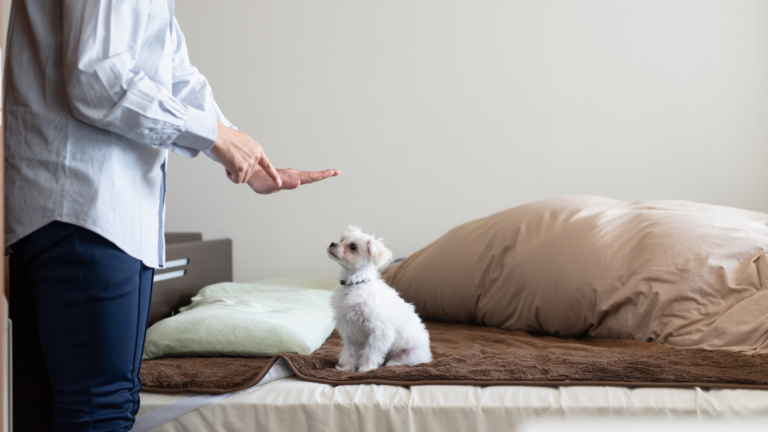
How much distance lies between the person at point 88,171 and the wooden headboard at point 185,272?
3.05 ft

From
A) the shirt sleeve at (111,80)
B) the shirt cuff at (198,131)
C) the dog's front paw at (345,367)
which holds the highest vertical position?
the shirt sleeve at (111,80)

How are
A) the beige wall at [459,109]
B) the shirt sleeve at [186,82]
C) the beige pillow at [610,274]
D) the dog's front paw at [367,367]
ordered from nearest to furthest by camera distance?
the shirt sleeve at [186,82], the dog's front paw at [367,367], the beige pillow at [610,274], the beige wall at [459,109]

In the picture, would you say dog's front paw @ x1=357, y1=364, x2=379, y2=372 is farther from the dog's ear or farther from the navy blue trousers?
the navy blue trousers

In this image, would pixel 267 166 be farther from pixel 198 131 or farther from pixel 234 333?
pixel 234 333

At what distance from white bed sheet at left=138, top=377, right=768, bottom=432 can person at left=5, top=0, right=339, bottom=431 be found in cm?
35

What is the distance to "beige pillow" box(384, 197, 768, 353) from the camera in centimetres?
142

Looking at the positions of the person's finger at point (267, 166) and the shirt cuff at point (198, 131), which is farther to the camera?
the person's finger at point (267, 166)

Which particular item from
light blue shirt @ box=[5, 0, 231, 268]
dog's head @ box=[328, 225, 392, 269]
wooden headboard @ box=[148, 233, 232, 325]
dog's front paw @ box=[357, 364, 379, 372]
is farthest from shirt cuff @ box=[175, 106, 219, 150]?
wooden headboard @ box=[148, 233, 232, 325]

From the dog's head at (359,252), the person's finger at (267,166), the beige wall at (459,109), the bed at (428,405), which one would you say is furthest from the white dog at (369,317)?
the beige wall at (459,109)

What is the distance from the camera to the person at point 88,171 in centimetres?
72

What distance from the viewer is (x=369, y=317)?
4.33 feet

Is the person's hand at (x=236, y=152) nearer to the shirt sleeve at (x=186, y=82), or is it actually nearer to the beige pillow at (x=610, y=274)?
the shirt sleeve at (x=186, y=82)

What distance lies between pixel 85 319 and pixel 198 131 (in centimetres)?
31

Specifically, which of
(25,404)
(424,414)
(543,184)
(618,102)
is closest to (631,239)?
(424,414)
